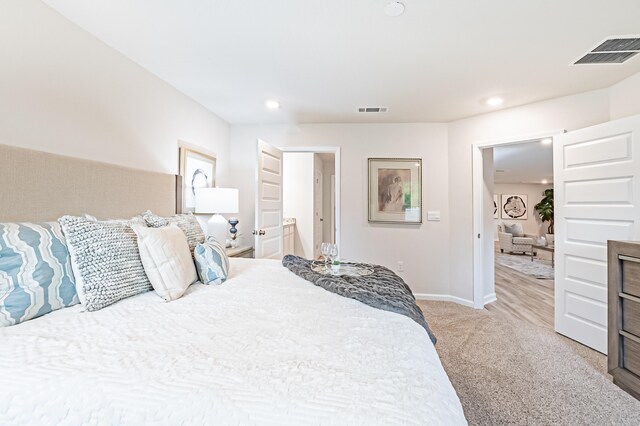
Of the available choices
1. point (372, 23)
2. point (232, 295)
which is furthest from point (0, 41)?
point (372, 23)

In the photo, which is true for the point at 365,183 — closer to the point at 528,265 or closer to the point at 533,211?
the point at 528,265

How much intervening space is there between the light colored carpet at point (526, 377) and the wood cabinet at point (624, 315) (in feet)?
0.37

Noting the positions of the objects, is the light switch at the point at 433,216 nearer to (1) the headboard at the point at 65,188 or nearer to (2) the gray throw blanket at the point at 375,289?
(2) the gray throw blanket at the point at 375,289

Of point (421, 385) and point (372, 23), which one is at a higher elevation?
point (372, 23)

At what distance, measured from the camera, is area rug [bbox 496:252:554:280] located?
203 inches

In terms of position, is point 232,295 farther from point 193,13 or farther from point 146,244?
point 193,13

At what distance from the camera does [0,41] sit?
1.43 meters

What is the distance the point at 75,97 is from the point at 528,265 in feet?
24.6

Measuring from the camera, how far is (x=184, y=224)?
6.67 feet

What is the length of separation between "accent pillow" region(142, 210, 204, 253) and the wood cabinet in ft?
9.57

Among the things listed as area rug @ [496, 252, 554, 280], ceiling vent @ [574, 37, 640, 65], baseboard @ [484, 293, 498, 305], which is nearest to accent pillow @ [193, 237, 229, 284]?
ceiling vent @ [574, 37, 640, 65]

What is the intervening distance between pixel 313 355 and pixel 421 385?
299 millimetres

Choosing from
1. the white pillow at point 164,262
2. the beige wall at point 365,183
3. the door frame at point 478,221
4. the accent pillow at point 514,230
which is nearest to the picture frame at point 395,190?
the beige wall at point 365,183

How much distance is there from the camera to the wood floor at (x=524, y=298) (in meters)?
3.19
